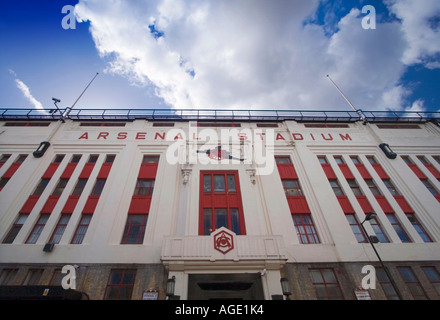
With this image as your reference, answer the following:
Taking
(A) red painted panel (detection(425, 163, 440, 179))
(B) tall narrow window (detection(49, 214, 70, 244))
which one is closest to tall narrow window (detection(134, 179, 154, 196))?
(B) tall narrow window (detection(49, 214, 70, 244))

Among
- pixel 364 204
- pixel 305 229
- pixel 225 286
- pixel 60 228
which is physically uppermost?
pixel 364 204

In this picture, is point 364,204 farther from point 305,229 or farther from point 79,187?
point 79,187

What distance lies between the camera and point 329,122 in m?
26.3

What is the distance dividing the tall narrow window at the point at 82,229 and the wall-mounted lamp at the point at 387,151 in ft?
100

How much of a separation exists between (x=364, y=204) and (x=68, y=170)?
28.8 metres

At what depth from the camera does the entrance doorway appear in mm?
13164

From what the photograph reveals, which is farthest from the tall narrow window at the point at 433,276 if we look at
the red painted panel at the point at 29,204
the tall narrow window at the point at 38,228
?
the red painted panel at the point at 29,204

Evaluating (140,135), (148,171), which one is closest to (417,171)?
(148,171)

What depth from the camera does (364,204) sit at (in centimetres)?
1767

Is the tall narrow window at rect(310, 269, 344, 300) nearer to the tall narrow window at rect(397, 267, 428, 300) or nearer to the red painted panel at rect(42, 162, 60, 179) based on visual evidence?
the tall narrow window at rect(397, 267, 428, 300)
